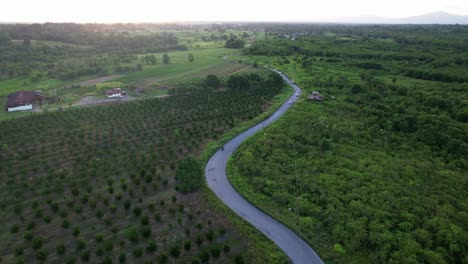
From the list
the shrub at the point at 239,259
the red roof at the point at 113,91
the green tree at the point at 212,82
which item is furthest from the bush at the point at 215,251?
the red roof at the point at 113,91

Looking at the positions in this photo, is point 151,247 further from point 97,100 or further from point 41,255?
point 97,100

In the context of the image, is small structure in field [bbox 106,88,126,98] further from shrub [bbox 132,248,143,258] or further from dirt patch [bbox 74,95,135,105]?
shrub [bbox 132,248,143,258]

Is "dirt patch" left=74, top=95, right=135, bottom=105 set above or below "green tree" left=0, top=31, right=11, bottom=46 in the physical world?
below

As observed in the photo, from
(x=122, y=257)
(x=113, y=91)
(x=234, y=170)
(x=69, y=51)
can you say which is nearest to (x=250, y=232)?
(x=234, y=170)

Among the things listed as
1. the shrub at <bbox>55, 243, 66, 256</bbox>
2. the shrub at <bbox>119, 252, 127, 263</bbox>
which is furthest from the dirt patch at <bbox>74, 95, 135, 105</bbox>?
the shrub at <bbox>119, 252, 127, 263</bbox>

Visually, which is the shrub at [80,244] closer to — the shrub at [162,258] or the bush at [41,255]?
the bush at [41,255]

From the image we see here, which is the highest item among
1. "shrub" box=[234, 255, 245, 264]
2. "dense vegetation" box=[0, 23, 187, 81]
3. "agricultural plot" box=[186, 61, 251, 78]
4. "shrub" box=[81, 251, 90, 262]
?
"dense vegetation" box=[0, 23, 187, 81]
